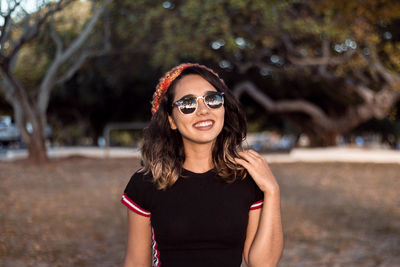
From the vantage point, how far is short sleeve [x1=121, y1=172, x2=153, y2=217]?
2.13m

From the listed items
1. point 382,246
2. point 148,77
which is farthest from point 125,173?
point 148,77

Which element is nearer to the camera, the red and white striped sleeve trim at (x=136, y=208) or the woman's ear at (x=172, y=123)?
the red and white striped sleeve trim at (x=136, y=208)

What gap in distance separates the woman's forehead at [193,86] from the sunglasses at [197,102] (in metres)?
0.02

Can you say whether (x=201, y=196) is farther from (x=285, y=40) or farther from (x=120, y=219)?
(x=285, y=40)

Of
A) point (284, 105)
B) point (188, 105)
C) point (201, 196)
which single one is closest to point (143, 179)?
point (201, 196)

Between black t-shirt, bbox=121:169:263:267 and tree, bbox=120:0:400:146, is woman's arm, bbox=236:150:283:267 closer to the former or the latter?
black t-shirt, bbox=121:169:263:267

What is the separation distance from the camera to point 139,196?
213 cm

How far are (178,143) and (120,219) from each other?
19.6ft

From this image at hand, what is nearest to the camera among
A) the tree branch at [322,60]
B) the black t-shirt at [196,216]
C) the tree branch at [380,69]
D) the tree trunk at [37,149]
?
the black t-shirt at [196,216]

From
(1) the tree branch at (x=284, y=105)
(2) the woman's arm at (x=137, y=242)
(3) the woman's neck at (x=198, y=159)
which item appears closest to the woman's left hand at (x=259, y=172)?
(3) the woman's neck at (x=198, y=159)

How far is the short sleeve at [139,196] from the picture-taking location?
213 cm

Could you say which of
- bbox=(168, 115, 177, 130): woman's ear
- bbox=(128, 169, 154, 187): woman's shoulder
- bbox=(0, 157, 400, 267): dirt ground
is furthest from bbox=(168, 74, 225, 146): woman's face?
bbox=(0, 157, 400, 267): dirt ground

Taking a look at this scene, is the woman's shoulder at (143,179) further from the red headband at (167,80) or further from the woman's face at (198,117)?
the red headband at (167,80)

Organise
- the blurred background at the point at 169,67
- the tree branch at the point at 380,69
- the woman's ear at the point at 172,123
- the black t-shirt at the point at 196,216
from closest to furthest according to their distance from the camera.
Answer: the black t-shirt at the point at 196,216 < the woman's ear at the point at 172,123 < the blurred background at the point at 169,67 < the tree branch at the point at 380,69
